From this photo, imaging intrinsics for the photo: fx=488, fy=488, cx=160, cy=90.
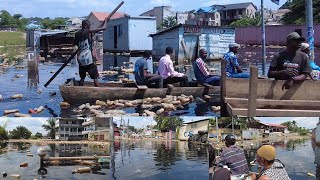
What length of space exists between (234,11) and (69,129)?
81093 millimetres

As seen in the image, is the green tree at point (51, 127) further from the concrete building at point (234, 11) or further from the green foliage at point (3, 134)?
the concrete building at point (234, 11)

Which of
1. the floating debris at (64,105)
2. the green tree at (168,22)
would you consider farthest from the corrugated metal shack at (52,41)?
the floating debris at (64,105)

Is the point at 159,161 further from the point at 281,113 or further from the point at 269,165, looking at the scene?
the point at 269,165

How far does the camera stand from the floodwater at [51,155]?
24.2ft

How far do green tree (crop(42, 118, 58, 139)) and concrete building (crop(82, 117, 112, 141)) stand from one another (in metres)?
0.43

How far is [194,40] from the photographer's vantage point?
1282 inches

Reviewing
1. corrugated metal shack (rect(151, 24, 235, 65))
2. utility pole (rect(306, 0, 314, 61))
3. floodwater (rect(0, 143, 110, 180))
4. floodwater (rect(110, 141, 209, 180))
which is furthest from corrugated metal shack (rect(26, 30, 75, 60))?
floodwater (rect(110, 141, 209, 180))

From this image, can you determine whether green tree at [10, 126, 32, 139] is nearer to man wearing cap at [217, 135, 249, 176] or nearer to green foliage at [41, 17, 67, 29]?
man wearing cap at [217, 135, 249, 176]

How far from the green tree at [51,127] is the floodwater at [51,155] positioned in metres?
0.22

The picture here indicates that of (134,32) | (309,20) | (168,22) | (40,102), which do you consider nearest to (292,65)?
(309,20)

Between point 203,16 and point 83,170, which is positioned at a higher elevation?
point 203,16

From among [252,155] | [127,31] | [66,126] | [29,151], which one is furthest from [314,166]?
[127,31]

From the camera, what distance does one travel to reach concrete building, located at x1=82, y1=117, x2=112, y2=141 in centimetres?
714

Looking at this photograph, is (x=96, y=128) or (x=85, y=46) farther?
(x=85, y=46)
